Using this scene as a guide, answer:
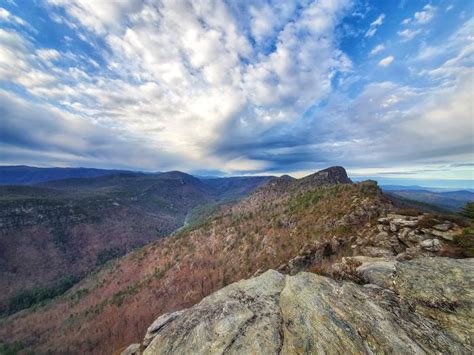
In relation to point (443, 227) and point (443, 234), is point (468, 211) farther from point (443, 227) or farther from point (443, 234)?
point (443, 234)

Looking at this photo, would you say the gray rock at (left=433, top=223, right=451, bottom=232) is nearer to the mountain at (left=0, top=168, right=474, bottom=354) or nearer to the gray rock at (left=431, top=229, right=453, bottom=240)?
the mountain at (left=0, top=168, right=474, bottom=354)

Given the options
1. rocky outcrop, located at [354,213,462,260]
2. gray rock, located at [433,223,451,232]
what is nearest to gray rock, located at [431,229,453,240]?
rocky outcrop, located at [354,213,462,260]

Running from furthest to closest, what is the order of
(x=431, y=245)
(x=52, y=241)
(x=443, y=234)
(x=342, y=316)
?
(x=52, y=241) → (x=443, y=234) → (x=431, y=245) → (x=342, y=316)

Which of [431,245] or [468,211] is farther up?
[468,211]

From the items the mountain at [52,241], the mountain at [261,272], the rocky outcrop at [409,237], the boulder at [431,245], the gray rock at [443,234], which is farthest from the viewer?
the mountain at [52,241]

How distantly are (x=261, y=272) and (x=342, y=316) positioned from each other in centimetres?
2301

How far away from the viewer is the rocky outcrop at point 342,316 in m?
9.20

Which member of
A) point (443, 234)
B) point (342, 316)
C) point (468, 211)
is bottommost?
point (342, 316)

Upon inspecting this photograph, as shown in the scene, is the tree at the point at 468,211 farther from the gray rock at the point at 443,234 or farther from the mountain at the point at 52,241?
the mountain at the point at 52,241

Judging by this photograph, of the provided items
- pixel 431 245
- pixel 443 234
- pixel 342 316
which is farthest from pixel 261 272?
pixel 342 316

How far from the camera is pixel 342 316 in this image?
10312 millimetres

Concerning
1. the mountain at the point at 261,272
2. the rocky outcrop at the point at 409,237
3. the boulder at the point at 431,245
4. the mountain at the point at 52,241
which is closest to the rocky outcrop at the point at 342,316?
the mountain at the point at 261,272

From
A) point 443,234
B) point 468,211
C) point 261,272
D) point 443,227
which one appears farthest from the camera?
point 261,272

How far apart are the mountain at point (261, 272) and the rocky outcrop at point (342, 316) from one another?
0.29ft
